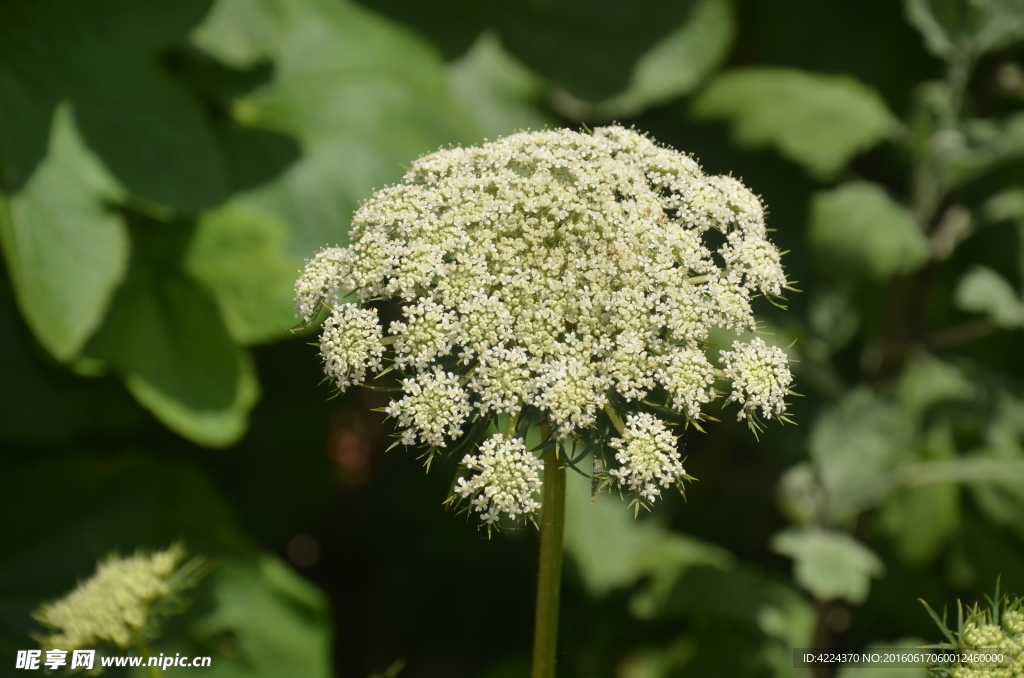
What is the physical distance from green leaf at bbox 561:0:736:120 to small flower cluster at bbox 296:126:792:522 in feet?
7.02

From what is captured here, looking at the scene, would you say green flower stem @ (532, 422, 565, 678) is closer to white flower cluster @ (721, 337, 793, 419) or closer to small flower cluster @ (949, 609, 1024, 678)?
white flower cluster @ (721, 337, 793, 419)

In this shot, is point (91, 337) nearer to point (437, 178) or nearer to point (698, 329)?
point (437, 178)

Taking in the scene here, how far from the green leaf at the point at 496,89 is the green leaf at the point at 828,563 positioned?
2081 mm

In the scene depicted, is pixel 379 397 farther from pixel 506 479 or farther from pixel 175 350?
pixel 506 479

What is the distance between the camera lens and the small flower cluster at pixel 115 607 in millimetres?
1992

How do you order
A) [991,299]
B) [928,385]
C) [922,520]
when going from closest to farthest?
[991,299] → [922,520] → [928,385]

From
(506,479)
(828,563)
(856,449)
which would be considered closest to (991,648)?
(506,479)

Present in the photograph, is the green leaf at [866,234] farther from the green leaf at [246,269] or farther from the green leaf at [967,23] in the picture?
the green leaf at [246,269]

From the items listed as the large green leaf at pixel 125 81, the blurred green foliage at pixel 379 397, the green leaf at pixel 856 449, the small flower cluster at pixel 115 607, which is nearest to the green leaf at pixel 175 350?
the blurred green foliage at pixel 379 397

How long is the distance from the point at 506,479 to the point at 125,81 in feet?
7.27

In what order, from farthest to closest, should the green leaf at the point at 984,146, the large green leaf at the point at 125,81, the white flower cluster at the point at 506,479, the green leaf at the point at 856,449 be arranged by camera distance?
the green leaf at the point at 856,449 → the green leaf at the point at 984,146 → the large green leaf at the point at 125,81 → the white flower cluster at the point at 506,479

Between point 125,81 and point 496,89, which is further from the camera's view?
point 496,89

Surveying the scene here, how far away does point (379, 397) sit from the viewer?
14.0ft

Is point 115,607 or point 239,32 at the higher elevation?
point 239,32
